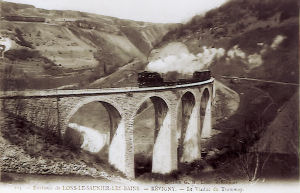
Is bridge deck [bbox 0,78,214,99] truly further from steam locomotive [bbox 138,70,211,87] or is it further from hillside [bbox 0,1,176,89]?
hillside [bbox 0,1,176,89]

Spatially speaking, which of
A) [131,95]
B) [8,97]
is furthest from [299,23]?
[8,97]

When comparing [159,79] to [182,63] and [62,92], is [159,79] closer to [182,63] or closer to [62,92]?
[182,63]

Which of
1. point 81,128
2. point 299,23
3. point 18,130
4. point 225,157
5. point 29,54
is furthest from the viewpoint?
point 81,128

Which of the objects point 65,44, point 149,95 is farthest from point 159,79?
point 65,44

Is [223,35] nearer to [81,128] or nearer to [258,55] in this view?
[258,55]

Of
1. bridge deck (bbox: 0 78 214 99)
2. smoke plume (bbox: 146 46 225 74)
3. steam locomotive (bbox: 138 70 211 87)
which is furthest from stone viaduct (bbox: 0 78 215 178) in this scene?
smoke plume (bbox: 146 46 225 74)

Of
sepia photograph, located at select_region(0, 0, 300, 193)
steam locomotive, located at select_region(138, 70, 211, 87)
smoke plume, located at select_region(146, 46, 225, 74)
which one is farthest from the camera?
smoke plume, located at select_region(146, 46, 225, 74)
